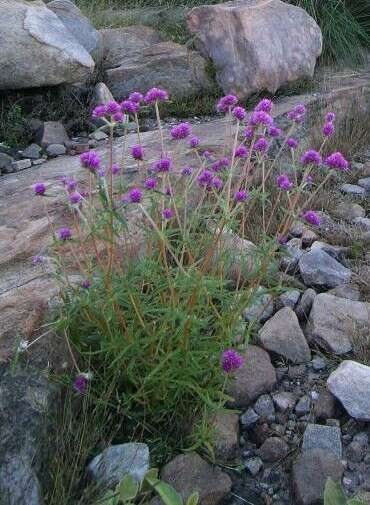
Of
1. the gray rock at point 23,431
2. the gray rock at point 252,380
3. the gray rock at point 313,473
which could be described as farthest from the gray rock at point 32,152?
the gray rock at point 313,473

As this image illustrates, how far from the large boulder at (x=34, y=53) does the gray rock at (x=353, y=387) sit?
12.1 ft

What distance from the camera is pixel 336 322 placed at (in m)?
3.03

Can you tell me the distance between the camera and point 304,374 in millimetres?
2854

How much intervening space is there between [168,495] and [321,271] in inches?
67.3

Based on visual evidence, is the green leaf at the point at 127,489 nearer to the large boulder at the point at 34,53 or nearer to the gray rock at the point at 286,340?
the gray rock at the point at 286,340

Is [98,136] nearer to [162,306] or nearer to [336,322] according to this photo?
[336,322]

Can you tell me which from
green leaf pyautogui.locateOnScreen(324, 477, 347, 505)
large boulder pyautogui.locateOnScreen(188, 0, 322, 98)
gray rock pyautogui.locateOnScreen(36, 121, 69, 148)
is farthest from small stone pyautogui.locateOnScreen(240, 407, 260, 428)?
large boulder pyautogui.locateOnScreen(188, 0, 322, 98)

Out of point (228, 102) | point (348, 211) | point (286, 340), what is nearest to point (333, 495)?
point (286, 340)

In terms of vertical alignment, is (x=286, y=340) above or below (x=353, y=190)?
above

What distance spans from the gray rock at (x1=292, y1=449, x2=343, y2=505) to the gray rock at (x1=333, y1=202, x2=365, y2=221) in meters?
2.12

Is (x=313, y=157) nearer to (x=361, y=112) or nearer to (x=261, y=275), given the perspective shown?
(x=261, y=275)

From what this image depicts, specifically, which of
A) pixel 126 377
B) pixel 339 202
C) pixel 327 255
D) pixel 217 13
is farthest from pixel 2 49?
pixel 126 377

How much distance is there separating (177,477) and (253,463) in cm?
31

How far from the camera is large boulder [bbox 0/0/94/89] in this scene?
5.28 m
